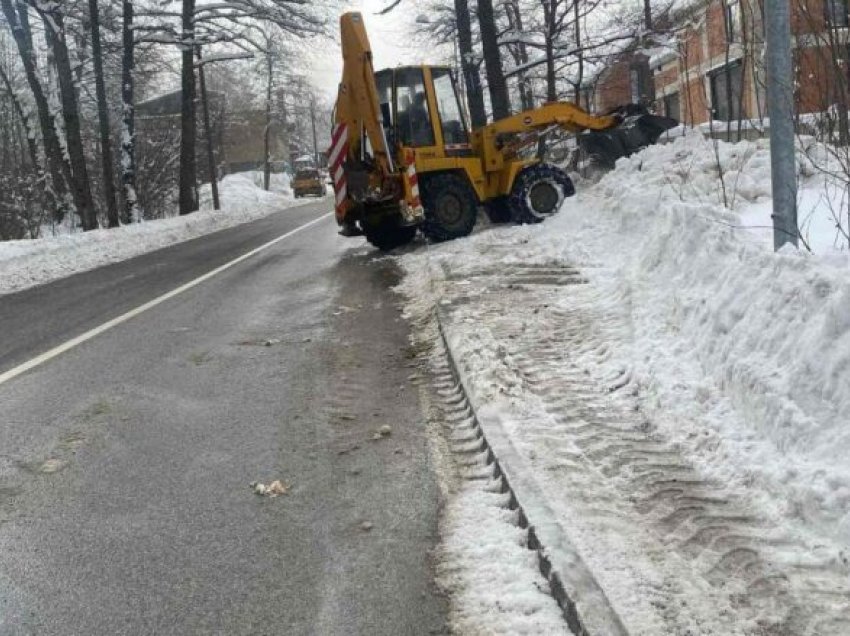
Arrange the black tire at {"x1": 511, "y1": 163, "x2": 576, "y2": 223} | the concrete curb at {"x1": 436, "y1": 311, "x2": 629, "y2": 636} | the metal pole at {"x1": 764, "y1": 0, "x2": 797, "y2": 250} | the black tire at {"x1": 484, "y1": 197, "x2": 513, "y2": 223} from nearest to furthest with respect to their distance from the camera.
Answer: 1. the concrete curb at {"x1": 436, "y1": 311, "x2": 629, "y2": 636}
2. the metal pole at {"x1": 764, "y1": 0, "x2": 797, "y2": 250}
3. the black tire at {"x1": 511, "y1": 163, "x2": 576, "y2": 223}
4. the black tire at {"x1": 484, "y1": 197, "x2": 513, "y2": 223}

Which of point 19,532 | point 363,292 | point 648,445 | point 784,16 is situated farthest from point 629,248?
point 19,532

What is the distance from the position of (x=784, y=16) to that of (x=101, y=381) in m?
5.60

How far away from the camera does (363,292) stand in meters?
10.4

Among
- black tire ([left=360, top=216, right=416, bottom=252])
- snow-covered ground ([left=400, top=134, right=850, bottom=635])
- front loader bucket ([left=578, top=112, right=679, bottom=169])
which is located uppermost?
front loader bucket ([left=578, top=112, right=679, bottom=169])

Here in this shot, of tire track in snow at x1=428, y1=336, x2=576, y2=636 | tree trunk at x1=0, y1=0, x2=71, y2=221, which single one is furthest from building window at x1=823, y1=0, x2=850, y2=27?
tree trunk at x1=0, y1=0, x2=71, y2=221

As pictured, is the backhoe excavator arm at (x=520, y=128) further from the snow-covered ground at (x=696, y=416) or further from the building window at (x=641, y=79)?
the building window at (x=641, y=79)

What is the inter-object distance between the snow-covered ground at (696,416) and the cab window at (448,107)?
6.71m

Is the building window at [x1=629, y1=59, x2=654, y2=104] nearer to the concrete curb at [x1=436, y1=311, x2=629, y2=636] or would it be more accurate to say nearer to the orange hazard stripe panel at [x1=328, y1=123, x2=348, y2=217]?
the orange hazard stripe panel at [x1=328, y1=123, x2=348, y2=217]

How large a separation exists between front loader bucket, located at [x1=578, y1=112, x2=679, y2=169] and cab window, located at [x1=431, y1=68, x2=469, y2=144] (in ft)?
9.22

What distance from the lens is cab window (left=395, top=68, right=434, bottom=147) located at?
1337 cm

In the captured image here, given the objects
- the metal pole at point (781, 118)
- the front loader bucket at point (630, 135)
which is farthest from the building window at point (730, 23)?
the front loader bucket at point (630, 135)

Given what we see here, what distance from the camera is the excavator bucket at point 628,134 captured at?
15.0m

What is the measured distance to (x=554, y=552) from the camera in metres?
3.11

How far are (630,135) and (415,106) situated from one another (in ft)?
14.1
